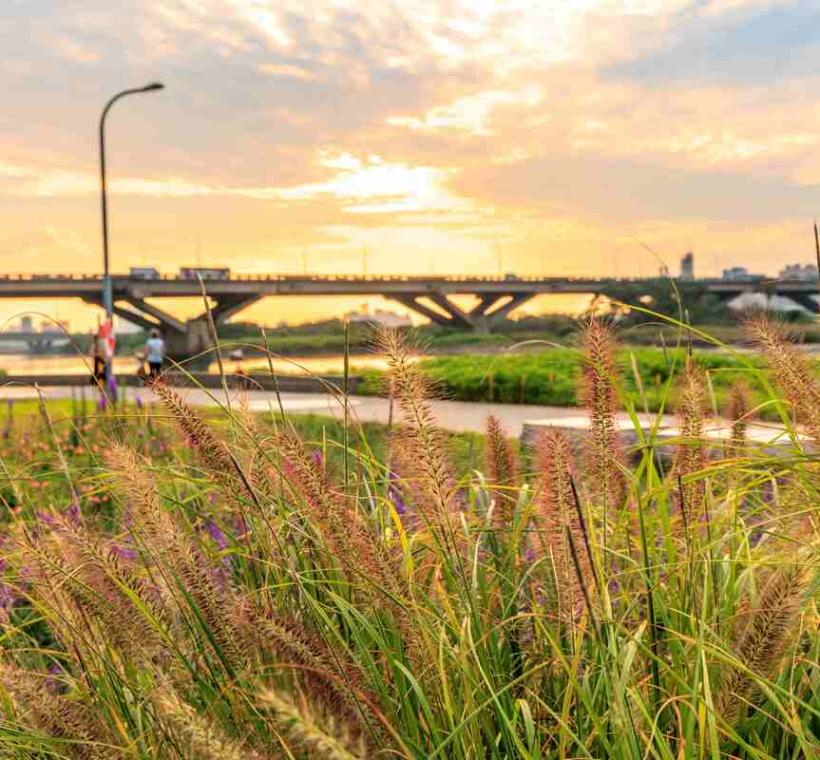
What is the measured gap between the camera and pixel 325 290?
85.1 m

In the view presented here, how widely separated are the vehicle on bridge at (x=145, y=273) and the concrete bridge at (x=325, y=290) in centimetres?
53

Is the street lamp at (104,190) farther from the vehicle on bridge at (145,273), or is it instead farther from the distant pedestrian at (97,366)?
the vehicle on bridge at (145,273)

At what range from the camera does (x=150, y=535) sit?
1979 millimetres

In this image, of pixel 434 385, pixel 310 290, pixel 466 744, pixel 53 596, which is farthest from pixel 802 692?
pixel 310 290

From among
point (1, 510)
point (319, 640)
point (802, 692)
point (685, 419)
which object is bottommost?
point (1, 510)

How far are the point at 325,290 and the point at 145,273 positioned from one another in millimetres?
14910

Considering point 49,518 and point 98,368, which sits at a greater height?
point 98,368

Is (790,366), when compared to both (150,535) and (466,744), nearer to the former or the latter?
(466,744)

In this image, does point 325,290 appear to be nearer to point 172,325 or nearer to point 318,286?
point 318,286

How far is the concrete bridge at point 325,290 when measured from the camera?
69688 mm

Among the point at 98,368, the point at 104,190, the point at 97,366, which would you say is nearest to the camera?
the point at 98,368

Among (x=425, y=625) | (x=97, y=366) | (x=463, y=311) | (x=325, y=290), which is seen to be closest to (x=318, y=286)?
(x=325, y=290)

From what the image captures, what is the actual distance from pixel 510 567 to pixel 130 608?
904 millimetres

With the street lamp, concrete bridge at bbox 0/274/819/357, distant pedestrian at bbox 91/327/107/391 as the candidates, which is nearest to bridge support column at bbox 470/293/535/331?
concrete bridge at bbox 0/274/819/357
